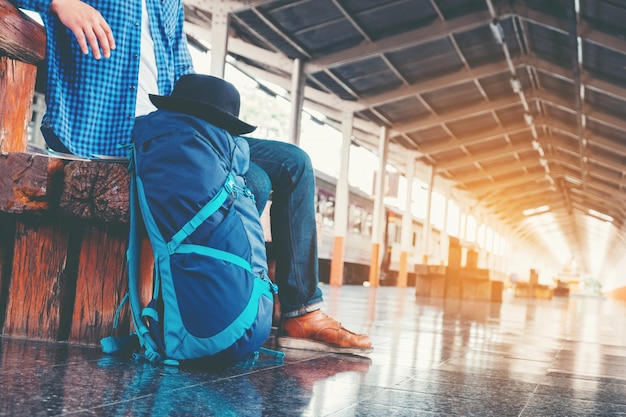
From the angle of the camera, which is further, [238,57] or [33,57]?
[238,57]

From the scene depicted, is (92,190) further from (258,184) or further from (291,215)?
(291,215)

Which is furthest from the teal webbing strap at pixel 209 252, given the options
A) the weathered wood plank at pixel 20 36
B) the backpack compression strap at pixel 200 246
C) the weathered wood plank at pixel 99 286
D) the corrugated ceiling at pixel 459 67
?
the corrugated ceiling at pixel 459 67

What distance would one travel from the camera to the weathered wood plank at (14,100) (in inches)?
94.0

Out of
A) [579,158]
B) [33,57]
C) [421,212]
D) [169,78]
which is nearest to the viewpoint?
[33,57]

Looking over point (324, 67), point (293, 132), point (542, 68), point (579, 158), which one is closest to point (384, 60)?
point (324, 67)

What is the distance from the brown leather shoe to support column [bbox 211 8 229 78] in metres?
9.56

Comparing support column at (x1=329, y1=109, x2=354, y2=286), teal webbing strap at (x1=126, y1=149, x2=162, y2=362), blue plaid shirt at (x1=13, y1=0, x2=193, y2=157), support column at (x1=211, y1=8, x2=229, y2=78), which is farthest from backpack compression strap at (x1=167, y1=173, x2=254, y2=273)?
support column at (x1=329, y1=109, x2=354, y2=286)

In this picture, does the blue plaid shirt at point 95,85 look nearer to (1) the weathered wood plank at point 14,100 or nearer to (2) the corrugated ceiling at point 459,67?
(1) the weathered wood plank at point 14,100

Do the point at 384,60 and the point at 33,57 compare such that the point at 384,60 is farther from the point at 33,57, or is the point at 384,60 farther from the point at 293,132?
the point at 33,57

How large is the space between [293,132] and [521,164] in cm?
1525

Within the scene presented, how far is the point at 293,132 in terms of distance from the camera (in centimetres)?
1473

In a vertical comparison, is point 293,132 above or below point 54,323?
above

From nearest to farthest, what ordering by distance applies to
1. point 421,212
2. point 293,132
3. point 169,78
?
point 169,78, point 293,132, point 421,212

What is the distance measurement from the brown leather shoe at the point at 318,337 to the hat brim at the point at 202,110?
2.79 feet
